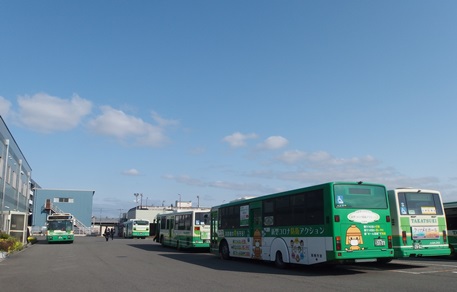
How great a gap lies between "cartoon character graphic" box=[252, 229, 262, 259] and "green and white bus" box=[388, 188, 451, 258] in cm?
540

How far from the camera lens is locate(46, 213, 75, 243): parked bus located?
38.7m

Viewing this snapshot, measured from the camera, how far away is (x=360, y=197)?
46.6ft

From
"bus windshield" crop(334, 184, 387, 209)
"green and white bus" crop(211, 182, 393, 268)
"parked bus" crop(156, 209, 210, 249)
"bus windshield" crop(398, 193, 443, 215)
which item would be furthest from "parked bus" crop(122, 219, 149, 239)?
"bus windshield" crop(334, 184, 387, 209)

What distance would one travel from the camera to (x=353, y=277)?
13.2 metres

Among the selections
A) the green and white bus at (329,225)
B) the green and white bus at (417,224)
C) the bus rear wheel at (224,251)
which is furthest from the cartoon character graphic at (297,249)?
the bus rear wheel at (224,251)

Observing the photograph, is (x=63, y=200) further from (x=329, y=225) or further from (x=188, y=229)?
(x=329, y=225)

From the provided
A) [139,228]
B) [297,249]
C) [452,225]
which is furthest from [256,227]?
[139,228]

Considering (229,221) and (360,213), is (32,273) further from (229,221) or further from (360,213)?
(360,213)

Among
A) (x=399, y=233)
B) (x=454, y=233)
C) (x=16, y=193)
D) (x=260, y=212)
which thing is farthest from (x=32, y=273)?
(x=16, y=193)

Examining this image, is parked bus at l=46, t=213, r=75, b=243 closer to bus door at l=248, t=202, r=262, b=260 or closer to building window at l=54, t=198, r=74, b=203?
bus door at l=248, t=202, r=262, b=260

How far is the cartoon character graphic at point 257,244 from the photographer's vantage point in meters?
18.0

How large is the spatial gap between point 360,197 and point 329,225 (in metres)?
1.60

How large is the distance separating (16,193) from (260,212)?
121 feet

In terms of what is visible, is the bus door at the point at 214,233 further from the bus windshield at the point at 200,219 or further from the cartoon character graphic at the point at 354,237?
the cartoon character graphic at the point at 354,237
